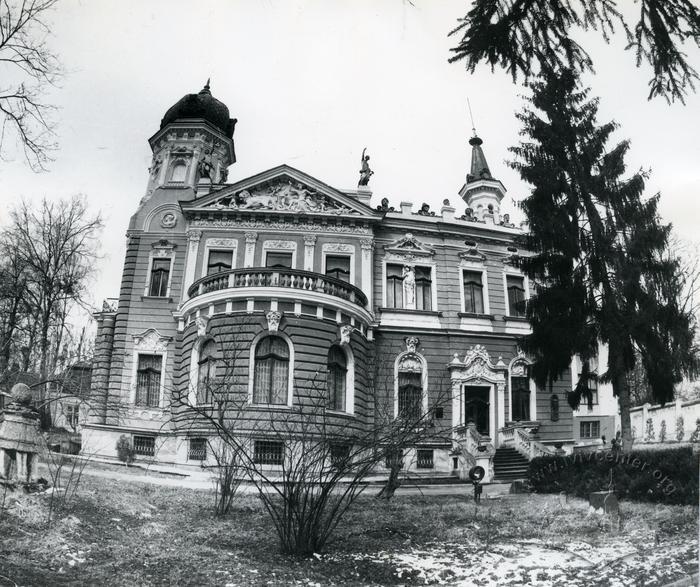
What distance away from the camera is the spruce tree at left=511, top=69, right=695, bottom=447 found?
1664 cm

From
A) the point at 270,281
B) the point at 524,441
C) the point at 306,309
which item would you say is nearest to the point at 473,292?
the point at 524,441

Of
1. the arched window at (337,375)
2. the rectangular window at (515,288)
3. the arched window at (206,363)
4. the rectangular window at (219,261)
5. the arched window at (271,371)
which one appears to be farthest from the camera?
the rectangular window at (515,288)

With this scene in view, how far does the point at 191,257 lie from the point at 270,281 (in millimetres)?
5594

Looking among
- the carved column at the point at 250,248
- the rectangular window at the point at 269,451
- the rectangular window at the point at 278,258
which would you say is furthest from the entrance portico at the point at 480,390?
the carved column at the point at 250,248

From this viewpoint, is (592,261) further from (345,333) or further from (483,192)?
(483,192)

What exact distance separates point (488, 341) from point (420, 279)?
4.07 metres

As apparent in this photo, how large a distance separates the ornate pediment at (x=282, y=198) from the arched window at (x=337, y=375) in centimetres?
645

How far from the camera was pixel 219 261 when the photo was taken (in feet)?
79.2

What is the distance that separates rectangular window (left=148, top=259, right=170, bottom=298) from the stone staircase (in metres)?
14.9

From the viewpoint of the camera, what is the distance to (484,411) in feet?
81.1

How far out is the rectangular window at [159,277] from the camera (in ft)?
79.8

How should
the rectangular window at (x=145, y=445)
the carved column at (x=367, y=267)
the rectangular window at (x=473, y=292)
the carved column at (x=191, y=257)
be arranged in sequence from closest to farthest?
the rectangular window at (x=145, y=445) < the carved column at (x=191, y=257) < the carved column at (x=367, y=267) < the rectangular window at (x=473, y=292)

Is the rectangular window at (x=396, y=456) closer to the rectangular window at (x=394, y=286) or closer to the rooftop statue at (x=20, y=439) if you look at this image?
the rooftop statue at (x=20, y=439)

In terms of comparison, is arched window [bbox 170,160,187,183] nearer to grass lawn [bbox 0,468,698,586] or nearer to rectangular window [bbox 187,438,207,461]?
rectangular window [bbox 187,438,207,461]
